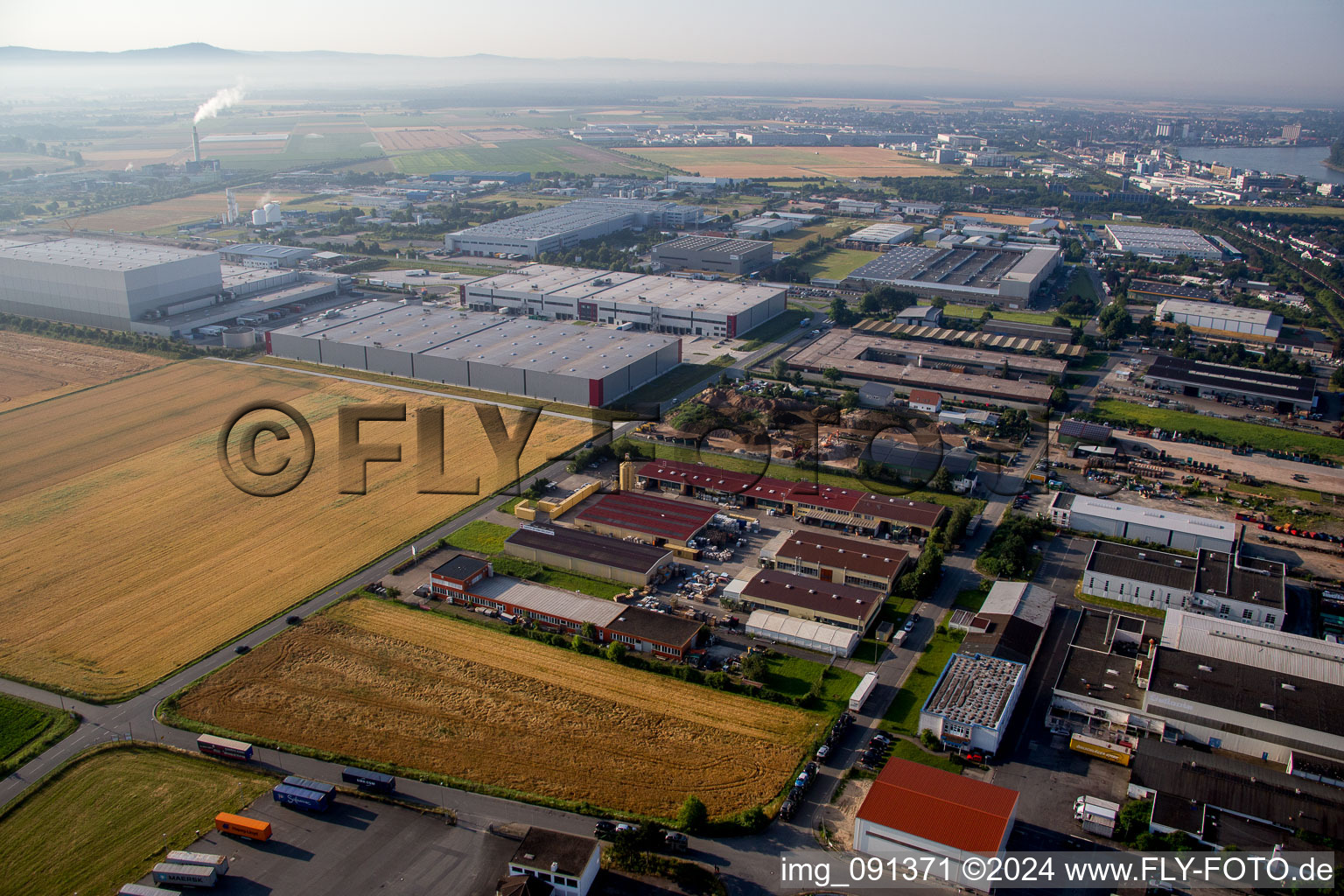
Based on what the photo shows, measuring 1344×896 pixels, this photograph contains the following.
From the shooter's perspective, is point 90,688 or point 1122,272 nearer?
point 90,688

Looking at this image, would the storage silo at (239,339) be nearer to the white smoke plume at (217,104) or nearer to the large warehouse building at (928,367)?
the large warehouse building at (928,367)

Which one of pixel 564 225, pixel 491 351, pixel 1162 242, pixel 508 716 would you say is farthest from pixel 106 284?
pixel 1162 242

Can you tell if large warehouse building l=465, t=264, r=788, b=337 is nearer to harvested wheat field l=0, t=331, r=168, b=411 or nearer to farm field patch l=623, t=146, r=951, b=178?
harvested wheat field l=0, t=331, r=168, b=411

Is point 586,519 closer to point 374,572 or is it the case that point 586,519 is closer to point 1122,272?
point 374,572

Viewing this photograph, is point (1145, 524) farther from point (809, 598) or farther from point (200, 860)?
point (200, 860)

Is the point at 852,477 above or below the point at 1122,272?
below

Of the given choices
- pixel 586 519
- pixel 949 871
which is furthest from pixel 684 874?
pixel 586 519

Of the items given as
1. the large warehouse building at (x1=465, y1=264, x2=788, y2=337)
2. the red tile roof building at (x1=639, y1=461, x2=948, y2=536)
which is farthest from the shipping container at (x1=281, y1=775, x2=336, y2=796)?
the large warehouse building at (x1=465, y1=264, x2=788, y2=337)
